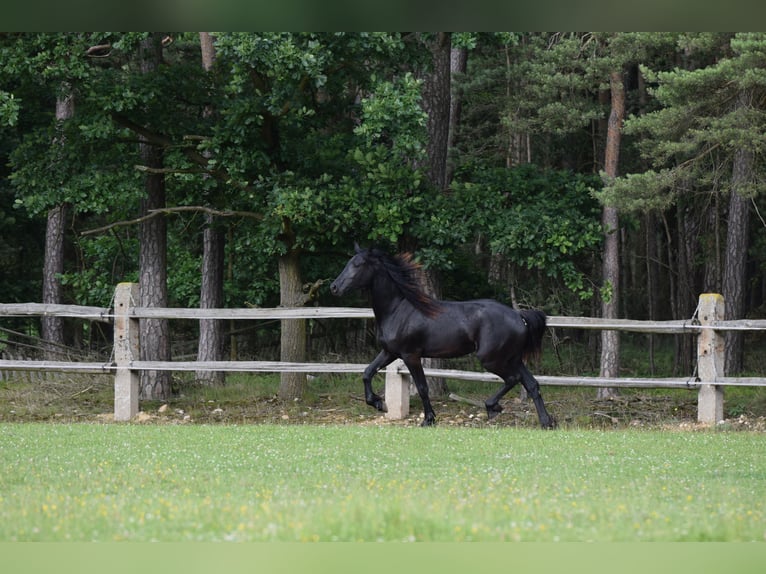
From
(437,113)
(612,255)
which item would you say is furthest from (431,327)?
(612,255)

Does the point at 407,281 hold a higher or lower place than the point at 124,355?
higher

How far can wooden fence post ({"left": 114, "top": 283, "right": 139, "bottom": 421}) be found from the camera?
14406 millimetres

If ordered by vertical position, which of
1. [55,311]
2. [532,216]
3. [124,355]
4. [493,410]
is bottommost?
[493,410]

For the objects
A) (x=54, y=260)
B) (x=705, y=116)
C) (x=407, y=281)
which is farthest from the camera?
(x=54, y=260)

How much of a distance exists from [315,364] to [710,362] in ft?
18.3

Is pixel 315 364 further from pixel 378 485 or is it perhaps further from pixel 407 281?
pixel 378 485

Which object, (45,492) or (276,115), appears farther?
(276,115)

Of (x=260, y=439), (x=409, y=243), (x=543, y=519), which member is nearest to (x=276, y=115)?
(x=409, y=243)

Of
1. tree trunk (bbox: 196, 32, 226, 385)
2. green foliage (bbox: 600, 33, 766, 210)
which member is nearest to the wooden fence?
green foliage (bbox: 600, 33, 766, 210)

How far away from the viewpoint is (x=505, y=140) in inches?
1078

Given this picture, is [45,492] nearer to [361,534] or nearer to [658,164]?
[361,534]

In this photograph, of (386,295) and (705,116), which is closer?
(386,295)

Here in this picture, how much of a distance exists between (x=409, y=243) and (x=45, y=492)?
10.8 meters

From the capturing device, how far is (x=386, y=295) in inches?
506
